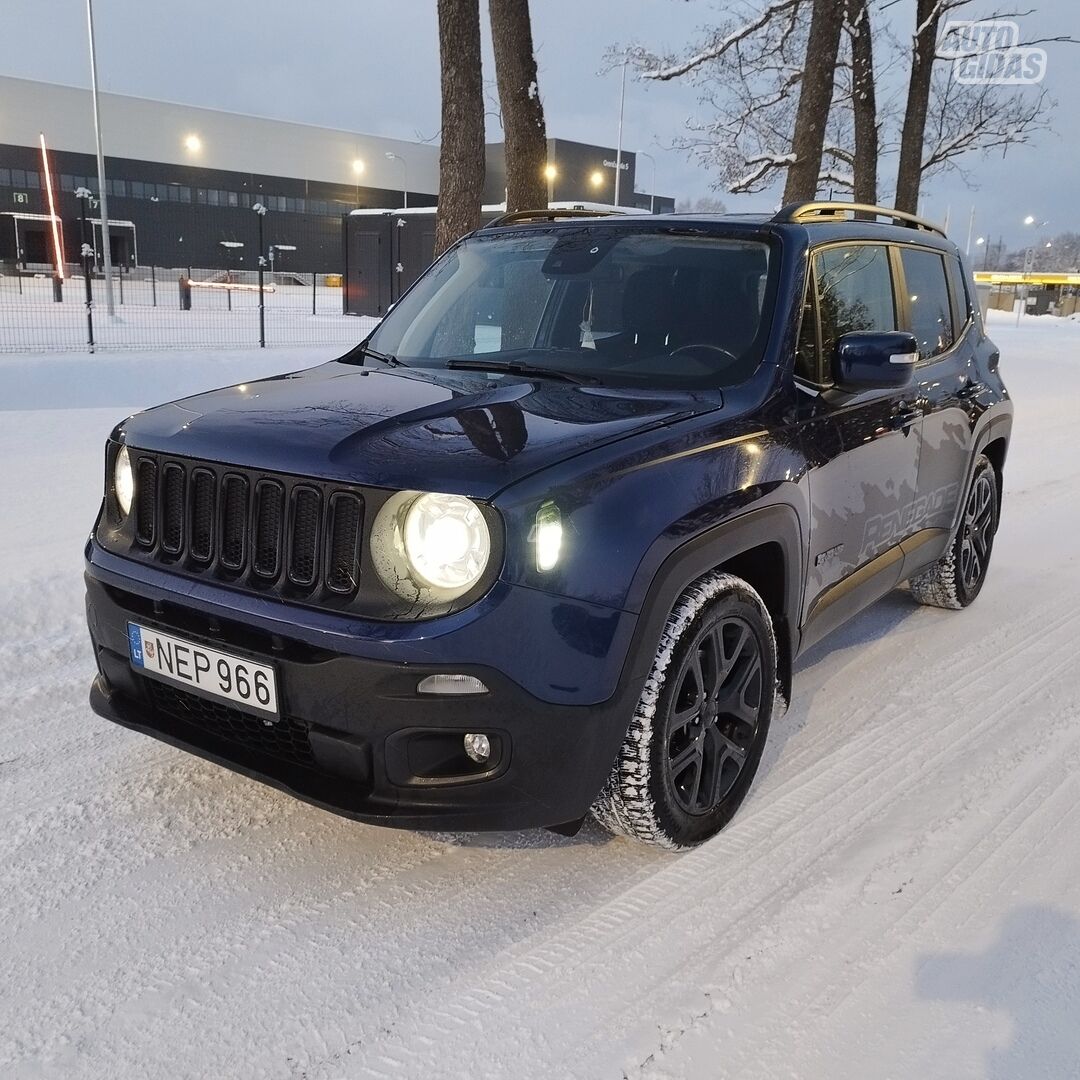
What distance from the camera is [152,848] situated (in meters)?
2.90

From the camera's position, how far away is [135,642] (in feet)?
9.14

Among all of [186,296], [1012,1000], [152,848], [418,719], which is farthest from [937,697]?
[186,296]

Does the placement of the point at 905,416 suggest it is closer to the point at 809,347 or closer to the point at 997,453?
the point at 809,347

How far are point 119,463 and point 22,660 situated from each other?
5.00ft

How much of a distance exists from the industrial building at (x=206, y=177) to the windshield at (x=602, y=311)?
2133 inches

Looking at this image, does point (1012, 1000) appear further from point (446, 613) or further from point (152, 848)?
point (152, 848)

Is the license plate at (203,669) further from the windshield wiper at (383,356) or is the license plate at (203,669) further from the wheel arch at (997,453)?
the wheel arch at (997,453)

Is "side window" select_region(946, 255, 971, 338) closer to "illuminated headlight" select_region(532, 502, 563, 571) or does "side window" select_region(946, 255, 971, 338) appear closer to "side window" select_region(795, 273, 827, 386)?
"side window" select_region(795, 273, 827, 386)

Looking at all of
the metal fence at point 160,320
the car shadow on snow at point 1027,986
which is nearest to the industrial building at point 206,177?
the metal fence at point 160,320

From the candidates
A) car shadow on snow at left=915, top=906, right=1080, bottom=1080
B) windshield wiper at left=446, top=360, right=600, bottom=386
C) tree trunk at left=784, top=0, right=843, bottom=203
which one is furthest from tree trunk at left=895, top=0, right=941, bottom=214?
car shadow on snow at left=915, top=906, right=1080, bottom=1080

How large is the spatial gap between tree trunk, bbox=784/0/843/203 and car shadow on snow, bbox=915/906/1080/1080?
13051mm

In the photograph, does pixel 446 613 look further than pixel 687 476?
No

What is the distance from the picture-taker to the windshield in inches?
132

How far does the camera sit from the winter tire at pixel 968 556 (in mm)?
5070
